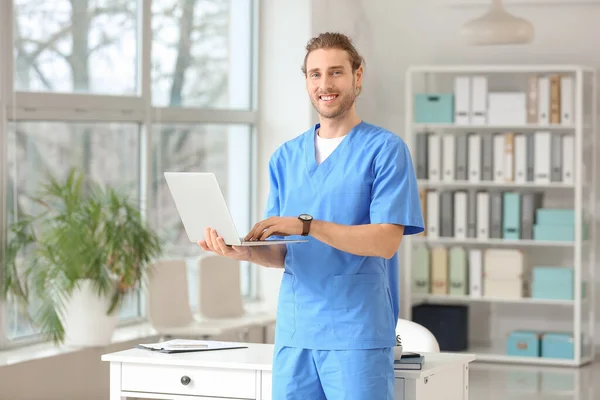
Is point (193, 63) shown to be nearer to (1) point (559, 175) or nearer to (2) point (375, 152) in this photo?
(1) point (559, 175)

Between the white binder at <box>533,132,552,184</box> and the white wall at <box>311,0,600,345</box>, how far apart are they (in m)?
0.81

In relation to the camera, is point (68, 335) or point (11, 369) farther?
point (68, 335)

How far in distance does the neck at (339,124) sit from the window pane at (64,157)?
8.48 feet

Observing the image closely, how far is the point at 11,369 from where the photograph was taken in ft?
15.3

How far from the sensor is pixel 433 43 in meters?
7.80

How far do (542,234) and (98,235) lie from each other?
11.2ft

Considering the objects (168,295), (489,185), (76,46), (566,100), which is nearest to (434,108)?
(489,185)

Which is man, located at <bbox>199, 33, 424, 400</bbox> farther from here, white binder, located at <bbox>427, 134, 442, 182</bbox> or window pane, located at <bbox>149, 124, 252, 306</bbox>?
white binder, located at <bbox>427, 134, 442, 182</bbox>

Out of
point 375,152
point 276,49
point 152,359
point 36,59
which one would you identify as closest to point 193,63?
point 276,49

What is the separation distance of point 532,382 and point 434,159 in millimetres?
1742

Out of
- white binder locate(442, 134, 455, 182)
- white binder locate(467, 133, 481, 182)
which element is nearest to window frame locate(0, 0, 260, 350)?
white binder locate(442, 134, 455, 182)

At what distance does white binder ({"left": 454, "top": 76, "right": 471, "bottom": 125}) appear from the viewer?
720cm

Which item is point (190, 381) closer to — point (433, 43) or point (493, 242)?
point (493, 242)

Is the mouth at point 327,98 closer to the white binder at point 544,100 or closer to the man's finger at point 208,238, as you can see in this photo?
the man's finger at point 208,238
